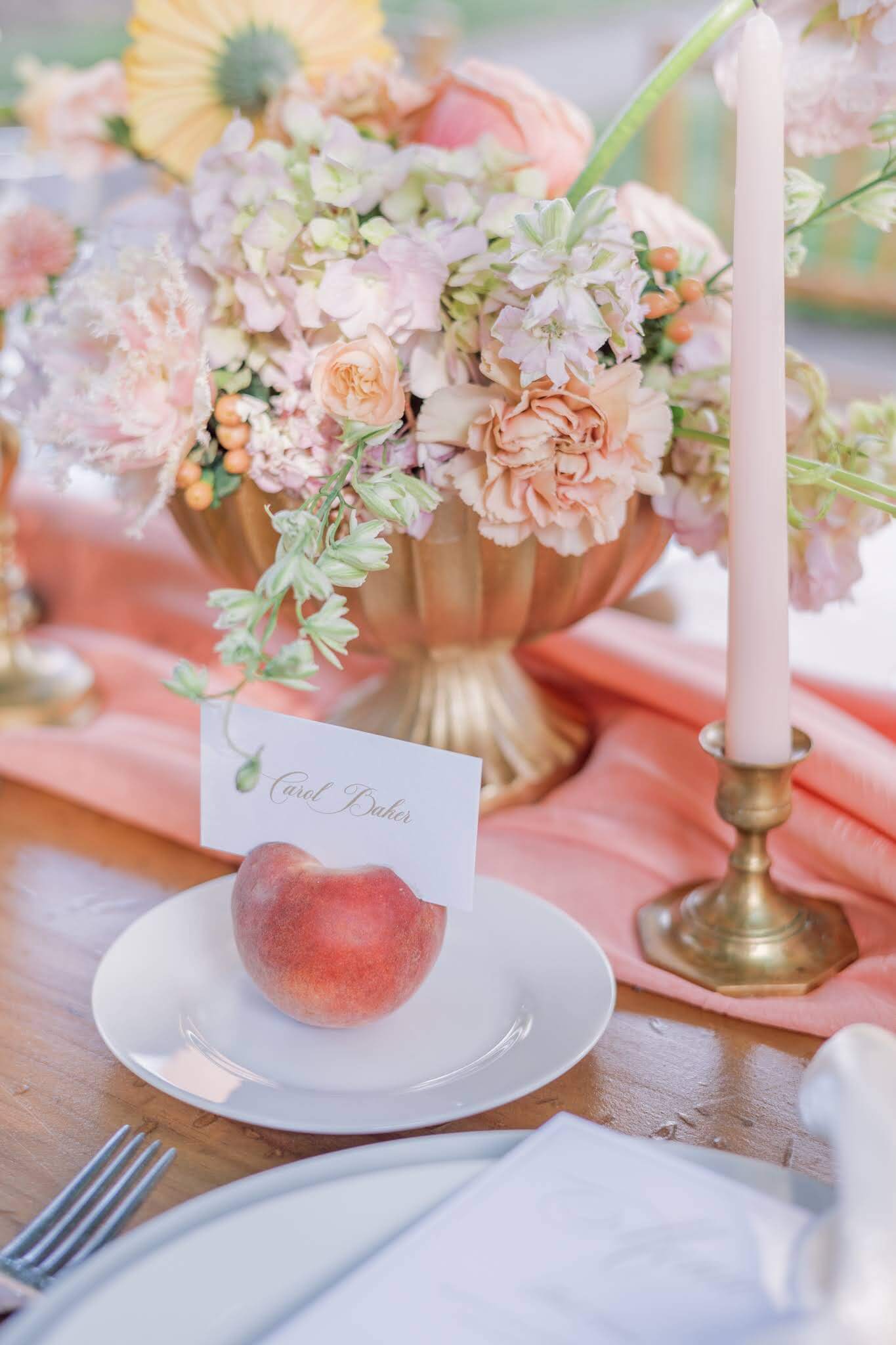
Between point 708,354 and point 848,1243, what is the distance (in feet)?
1.36

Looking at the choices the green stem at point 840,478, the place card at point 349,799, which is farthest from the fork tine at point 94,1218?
the green stem at point 840,478

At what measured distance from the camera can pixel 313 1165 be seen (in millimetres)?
425

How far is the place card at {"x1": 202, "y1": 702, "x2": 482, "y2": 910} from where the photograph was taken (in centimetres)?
49

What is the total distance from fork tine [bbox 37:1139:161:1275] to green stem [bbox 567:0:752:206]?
425 millimetres

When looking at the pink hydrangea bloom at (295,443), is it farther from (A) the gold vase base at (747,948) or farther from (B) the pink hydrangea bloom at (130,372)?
(A) the gold vase base at (747,948)

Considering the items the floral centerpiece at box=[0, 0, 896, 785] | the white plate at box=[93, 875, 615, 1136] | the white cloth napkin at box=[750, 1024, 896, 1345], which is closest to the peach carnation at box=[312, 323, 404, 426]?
the floral centerpiece at box=[0, 0, 896, 785]

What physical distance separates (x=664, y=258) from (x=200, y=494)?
0.24 meters

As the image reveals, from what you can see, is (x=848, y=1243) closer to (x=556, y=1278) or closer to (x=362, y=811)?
(x=556, y=1278)

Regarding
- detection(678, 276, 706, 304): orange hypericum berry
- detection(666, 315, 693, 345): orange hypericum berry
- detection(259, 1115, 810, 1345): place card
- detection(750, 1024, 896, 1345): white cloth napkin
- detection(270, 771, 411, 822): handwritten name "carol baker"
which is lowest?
detection(259, 1115, 810, 1345): place card

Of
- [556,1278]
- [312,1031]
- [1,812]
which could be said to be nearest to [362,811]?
[312,1031]

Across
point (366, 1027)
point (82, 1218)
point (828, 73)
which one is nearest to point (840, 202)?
point (828, 73)

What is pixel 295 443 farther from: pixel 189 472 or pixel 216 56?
pixel 216 56

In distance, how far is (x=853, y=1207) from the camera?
33cm

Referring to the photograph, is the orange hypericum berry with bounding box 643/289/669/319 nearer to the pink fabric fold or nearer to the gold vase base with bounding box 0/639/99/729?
the pink fabric fold
